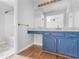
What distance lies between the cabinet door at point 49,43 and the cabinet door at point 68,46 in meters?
0.20

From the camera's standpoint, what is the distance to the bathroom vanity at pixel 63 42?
2771mm

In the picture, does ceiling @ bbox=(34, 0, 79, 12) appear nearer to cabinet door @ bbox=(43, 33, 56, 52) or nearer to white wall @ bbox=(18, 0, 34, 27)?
white wall @ bbox=(18, 0, 34, 27)

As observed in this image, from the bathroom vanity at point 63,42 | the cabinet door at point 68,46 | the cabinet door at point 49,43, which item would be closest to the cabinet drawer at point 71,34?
the bathroom vanity at point 63,42

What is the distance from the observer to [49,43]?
3473 mm

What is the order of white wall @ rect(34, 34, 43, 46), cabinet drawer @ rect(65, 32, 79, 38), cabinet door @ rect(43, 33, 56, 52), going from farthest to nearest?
white wall @ rect(34, 34, 43, 46)
cabinet door @ rect(43, 33, 56, 52)
cabinet drawer @ rect(65, 32, 79, 38)

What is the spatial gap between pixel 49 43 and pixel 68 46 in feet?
2.52

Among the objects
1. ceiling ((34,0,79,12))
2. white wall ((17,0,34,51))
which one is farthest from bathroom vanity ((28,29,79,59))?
ceiling ((34,0,79,12))

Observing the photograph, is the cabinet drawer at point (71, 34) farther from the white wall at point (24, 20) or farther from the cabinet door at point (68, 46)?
the white wall at point (24, 20)

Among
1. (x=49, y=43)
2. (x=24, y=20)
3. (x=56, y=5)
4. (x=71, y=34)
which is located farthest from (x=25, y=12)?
(x=71, y=34)

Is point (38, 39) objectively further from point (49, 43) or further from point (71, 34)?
Result: point (71, 34)

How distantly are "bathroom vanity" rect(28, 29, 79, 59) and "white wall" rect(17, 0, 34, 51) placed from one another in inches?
38.8

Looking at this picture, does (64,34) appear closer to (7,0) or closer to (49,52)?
(49,52)

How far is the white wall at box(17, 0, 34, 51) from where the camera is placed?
3812 millimetres

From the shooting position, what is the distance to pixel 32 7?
15.9 ft
